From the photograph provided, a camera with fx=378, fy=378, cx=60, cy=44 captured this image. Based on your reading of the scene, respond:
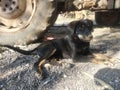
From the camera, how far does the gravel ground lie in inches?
187

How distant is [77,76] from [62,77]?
0.65ft

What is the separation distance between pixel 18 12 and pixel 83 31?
1.13m

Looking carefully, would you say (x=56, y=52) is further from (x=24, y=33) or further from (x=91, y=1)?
(x=91, y=1)

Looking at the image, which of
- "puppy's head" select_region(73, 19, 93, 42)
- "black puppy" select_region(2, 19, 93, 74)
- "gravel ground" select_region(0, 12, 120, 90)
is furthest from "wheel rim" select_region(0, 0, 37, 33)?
"puppy's head" select_region(73, 19, 93, 42)

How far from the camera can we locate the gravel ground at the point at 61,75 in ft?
15.6

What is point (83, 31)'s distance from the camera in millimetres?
5828

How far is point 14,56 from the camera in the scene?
5.93m

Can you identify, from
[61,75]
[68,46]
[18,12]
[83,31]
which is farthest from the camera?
[83,31]

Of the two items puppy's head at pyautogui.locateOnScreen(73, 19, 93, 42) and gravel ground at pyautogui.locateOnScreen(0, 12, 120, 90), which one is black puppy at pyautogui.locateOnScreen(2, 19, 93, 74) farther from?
gravel ground at pyautogui.locateOnScreen(0, 12, 120, 90)

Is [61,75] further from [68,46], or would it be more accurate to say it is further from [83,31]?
[83,31]

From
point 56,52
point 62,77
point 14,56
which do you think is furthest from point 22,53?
point 62,77

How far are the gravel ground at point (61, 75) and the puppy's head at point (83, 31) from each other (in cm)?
39

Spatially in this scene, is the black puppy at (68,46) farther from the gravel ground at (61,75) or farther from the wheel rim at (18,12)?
the wheel rim at (18,12)

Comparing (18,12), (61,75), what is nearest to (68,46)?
(61,75)
